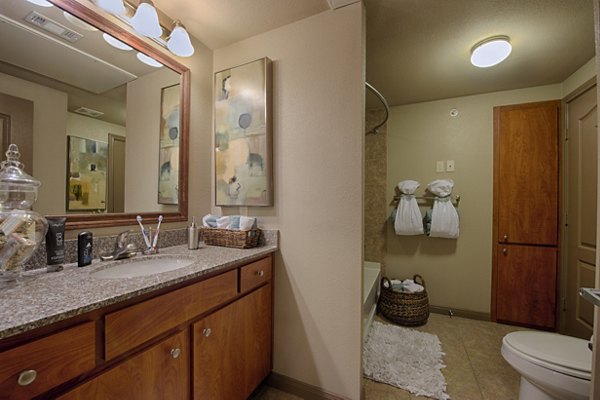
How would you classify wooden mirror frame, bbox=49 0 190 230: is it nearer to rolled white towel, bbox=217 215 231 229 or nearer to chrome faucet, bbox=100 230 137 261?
chrome faucet, bbox=100 230 137 261

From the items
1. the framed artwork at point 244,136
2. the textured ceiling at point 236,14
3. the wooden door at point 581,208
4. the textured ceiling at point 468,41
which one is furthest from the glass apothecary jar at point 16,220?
the wooden door at point 581,208

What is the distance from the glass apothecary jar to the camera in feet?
2.50

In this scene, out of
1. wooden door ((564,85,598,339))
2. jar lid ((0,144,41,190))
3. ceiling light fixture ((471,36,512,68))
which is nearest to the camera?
jar lid ((0,144,41,190))

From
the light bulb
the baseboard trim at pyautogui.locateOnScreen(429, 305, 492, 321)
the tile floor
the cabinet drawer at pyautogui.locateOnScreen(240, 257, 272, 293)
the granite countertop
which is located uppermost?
the light bulb

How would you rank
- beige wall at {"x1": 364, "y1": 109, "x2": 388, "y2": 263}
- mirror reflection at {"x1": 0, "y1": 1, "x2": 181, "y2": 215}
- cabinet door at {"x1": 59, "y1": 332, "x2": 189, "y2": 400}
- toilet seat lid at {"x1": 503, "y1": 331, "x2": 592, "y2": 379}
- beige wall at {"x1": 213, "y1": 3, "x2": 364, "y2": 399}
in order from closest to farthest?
1. cabinet door at {"x1": 59, "y1": 332, "x2": 189, "y2": 400}
2. mirror reflection at {"x1": 0, "y1": 1, "x2": 181, "y2": 215}
3. toilet seat lid at {"x1": 503, "y1": 331, "x2": 592, "y2": 379}
4. beige wall at {"x1": 213, "y1": 3, "x2": 364, "y2": 399}
5. beige wall at {"x1": 364, "y1": 109, "x2": 388, "y2": 263}

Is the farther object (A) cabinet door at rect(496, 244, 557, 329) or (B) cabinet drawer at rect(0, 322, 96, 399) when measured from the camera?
(A) cabinet door at rect(496, 244, 557, 329)

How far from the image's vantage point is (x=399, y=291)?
90.7 inches

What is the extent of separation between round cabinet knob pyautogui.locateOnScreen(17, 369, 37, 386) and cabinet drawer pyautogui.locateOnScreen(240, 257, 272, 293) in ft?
2.44

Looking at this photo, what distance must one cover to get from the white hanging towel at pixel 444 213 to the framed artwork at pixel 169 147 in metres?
2.34

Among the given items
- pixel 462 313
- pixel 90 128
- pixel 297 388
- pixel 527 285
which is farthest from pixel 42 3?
pixel 527 285

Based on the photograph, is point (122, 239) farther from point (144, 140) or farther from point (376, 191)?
point (376, 191)

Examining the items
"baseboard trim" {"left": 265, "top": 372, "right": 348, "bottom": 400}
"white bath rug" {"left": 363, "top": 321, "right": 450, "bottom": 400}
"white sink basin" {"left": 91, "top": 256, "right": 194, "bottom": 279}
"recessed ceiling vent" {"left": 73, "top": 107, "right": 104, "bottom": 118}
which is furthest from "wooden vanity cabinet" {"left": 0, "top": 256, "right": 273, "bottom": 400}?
"recessed ceiling vent" {"left": 73, "top": 107, "right": 104, "bottom": 118}

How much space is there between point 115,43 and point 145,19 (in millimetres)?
210

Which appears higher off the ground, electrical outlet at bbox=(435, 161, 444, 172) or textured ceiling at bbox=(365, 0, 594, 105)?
textured ceiling at bbox=(365, 0, 594, 105)
